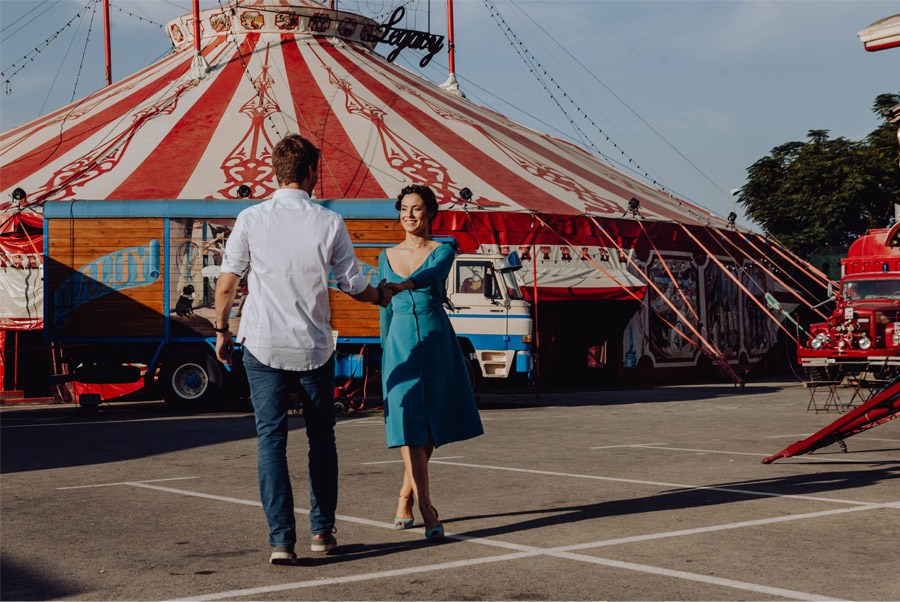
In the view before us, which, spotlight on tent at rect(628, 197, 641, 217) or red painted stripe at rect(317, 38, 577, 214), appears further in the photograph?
spotlight on tent at rect(628, 197, 641, 217)

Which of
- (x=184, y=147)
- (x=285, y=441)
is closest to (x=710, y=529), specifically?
(x=285, y=441)

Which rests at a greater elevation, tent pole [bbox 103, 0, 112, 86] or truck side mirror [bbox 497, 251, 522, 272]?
tent pole [bbox 103, 0, 112, 86]

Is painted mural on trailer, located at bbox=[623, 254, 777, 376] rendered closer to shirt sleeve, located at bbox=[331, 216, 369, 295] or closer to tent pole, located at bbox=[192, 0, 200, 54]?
tent pole, located at bbox=[192, 0, 200, 54]

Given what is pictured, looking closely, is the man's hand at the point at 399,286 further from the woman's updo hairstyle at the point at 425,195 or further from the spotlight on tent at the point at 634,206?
the spotlight on tent at the point at 634,206

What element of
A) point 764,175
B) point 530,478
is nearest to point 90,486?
point 530,478

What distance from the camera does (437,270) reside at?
5883 millimetres

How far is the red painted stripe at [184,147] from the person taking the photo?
19.2m

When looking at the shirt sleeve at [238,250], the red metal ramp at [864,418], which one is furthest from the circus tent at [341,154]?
the shirt sleeve at [238,250]

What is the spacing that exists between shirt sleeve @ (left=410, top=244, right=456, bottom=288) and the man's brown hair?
0.88 m

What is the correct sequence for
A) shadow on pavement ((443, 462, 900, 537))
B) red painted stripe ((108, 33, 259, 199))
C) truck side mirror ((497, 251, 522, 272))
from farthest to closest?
red painted stripe ((108, 33, 259, 199)), truck side mirror ((497, 251, 522, 272)), shadow on pavement ((443, 462, 900, 537))

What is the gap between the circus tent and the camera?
1998 cm

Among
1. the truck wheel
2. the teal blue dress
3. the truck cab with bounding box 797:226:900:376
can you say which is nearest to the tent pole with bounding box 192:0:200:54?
the truck wheel

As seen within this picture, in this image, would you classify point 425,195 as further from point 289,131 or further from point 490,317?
point 289,131

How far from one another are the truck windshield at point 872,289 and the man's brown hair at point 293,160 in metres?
17.4
